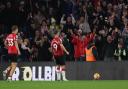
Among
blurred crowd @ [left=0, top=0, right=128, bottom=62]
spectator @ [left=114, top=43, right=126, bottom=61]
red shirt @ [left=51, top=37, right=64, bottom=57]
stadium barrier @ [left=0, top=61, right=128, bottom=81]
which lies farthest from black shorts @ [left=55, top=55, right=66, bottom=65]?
spectator @ [left=114, top=43, right=126, bottom=61]

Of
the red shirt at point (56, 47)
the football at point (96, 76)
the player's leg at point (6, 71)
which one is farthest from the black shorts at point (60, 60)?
the player's leg at point (6, 71)

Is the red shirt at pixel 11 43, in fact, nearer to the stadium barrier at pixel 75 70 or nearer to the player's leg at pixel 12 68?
the player's leg at pixel 12 68

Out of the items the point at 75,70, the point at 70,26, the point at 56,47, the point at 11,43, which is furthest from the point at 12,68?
the point at 70,26

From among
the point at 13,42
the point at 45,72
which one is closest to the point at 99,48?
the point at 45,72

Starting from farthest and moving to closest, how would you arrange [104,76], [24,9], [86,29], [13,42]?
1. [24,9]
2. [86,29]
3. [104,76]
4. [13,42]

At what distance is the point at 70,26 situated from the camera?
25.5 m

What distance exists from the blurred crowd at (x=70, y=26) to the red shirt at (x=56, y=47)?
845mm

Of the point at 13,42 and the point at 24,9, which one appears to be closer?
the point at 13,42

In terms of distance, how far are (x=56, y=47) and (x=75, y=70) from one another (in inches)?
52.0

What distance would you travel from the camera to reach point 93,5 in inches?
1057

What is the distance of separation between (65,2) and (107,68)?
5.03 metres

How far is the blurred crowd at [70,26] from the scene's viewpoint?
24.2 meters

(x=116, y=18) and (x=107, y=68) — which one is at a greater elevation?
(x=116, y=18)

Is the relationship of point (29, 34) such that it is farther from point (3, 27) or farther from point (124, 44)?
point (124, 44)
